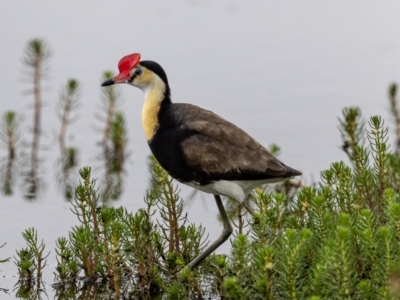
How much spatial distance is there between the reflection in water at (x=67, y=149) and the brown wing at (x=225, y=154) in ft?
9.49

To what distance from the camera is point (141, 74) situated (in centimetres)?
845

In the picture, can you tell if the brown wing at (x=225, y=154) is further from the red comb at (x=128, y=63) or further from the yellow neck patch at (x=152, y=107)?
the red comb at (x=128, y=63)

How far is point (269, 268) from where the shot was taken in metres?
6.21

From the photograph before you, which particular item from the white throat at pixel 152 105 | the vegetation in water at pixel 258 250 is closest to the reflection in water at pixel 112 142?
the white throat at pixel 152 105

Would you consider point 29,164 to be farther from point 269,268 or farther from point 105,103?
point 269,268

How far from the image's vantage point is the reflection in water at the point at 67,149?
35.1ft

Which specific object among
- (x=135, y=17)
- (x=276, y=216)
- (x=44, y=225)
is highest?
(x=135, y=17)

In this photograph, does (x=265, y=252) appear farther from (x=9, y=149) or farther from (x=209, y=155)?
(x=9, y=149)

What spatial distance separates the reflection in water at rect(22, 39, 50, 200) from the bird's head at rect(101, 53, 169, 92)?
7.93 ft

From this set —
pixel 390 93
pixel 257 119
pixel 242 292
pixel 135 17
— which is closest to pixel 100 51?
pixel 135 17

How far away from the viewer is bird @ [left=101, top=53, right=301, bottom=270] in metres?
7.71

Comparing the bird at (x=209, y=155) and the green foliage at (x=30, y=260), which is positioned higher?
the bird at (x=209, y=155)

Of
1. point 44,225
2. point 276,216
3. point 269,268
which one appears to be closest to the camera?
point 269,268

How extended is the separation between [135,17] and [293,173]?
25.7ft
